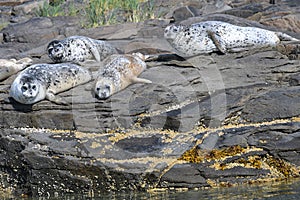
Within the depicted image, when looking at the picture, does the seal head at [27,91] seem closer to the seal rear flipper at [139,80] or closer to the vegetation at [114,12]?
the seal rear flipper at [139,80]

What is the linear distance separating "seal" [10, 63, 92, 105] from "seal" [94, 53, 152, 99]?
1.18 ft

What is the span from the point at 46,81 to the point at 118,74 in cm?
106

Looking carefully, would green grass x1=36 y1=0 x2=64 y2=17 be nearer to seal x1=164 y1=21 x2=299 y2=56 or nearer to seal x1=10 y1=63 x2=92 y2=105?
seal x1=164 y1=21 x2=299 y2=56

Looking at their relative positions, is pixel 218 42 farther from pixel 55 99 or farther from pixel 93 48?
pixel 55 99

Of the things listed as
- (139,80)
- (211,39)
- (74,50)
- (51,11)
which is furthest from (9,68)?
(51,11)

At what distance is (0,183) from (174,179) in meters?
2.41

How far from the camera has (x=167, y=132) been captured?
7.70 metres

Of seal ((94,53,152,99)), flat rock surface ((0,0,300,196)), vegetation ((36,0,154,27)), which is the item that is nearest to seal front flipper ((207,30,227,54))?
flat rock surface ((0,0,300,196))

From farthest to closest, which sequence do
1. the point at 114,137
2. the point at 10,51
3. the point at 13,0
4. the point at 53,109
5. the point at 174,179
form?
the point at 13,0 < the point at 10,51 < the point at 53,109 < the point at 114,137 < the point at 174,179

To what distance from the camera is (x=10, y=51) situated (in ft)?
44.1

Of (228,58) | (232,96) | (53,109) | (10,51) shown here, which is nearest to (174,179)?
(232,96)

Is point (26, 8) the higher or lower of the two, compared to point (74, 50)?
lower

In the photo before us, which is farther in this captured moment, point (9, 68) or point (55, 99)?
→ point (9, 68)

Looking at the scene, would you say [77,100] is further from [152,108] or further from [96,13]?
[96,13]
